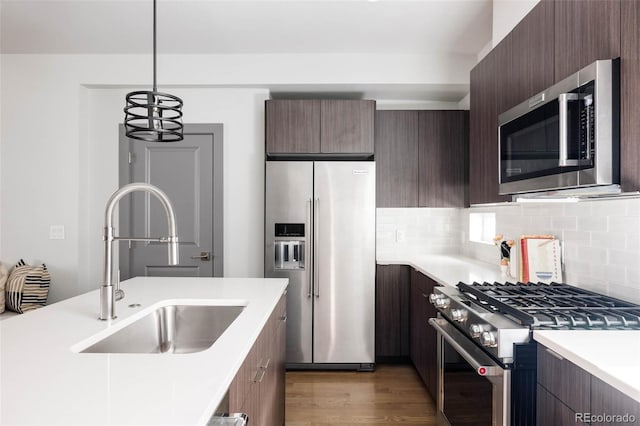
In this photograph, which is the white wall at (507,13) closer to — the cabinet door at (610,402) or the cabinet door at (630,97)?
the cabinet door at (630,97)

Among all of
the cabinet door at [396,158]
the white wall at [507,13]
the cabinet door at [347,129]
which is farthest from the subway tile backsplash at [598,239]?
the cabinet door at [347,129]

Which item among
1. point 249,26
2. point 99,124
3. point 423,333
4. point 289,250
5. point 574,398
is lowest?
point 423,333

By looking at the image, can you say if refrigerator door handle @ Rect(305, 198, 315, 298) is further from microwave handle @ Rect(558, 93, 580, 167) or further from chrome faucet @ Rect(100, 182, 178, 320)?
microwave handle @ Rect(558, 93, 580, 167)

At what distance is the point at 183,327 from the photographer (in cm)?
176

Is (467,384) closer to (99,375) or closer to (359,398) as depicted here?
(359,398)

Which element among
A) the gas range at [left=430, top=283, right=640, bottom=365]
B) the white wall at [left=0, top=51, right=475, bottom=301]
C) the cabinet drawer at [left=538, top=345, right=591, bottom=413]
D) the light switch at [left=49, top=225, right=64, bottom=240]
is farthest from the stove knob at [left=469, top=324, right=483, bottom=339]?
the light switch at [left=49, top=225, right=64, bottom=240]

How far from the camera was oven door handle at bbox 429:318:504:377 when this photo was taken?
1.44 metres

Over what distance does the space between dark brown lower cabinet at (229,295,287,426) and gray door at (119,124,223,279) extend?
5.58 feet

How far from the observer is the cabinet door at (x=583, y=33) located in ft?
4.31

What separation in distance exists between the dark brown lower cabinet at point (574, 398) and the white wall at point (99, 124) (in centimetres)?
269

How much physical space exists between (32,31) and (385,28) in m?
2.77

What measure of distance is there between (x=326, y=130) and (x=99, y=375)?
2.71 metres

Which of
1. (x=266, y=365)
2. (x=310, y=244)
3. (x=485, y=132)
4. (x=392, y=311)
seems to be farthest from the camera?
(x=392, y=311)

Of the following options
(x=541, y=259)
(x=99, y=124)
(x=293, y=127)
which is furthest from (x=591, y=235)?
(x=99, y=124)
